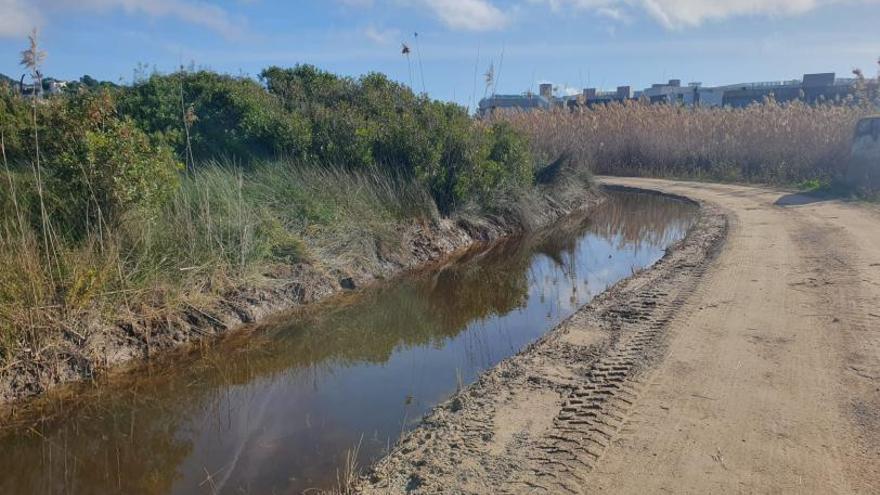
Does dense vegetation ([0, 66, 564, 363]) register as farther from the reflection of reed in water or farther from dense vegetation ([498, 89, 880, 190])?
dense vegetation ([498, 89, 880, 190])

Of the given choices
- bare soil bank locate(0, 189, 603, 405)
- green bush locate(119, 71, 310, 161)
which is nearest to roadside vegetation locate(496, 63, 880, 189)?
bare soil bank locate(0, 189, 603, 405)

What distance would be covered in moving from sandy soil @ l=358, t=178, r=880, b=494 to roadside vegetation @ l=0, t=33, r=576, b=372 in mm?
4224

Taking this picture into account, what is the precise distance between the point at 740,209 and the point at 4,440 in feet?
52.2

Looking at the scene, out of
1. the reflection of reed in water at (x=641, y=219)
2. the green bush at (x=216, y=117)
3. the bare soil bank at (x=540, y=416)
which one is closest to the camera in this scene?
the bare soil bank at (x=540, y=416)

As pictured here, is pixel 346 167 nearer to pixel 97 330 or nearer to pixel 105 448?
pixel 97 330

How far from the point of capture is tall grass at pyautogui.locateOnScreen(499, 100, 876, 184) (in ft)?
75.7

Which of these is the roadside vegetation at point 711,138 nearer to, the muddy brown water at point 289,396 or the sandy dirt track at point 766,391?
the muddy brown water at point 289,396

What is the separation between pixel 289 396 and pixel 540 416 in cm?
275

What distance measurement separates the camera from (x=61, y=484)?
5.22m

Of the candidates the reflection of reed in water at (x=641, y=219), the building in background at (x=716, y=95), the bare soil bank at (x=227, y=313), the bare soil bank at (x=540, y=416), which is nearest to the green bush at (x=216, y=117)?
the bare soil bank at (x=227, y=313)

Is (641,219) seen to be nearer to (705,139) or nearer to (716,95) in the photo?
(705,139)

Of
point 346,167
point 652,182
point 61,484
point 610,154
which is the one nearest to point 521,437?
point 61,484

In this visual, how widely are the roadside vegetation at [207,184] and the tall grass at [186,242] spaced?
21 millimetres

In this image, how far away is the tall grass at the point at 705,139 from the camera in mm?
23078
